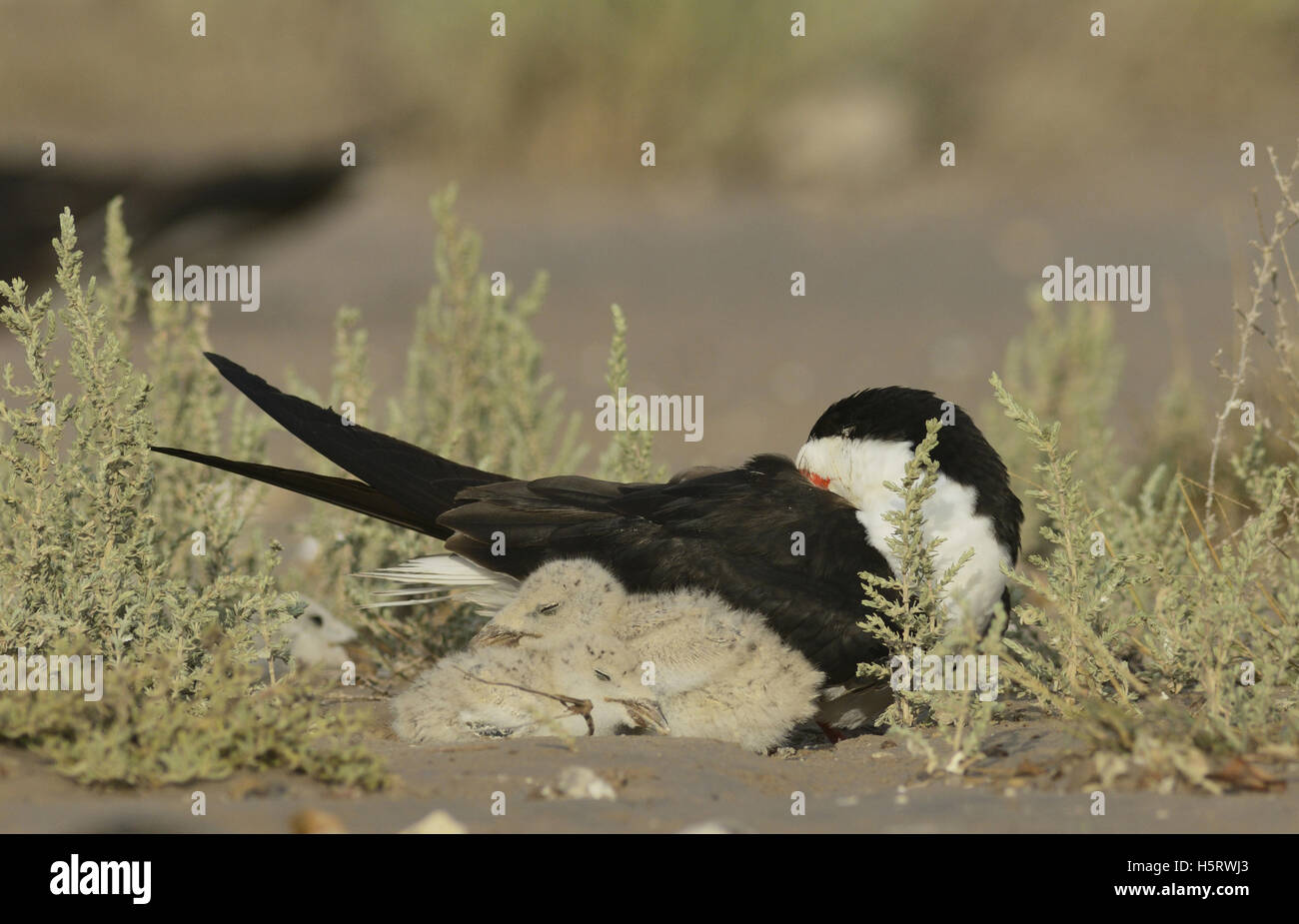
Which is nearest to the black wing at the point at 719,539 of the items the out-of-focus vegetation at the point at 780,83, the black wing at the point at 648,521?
the black wing at the point at 648,521

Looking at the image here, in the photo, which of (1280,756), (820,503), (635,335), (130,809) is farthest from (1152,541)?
(635,335)

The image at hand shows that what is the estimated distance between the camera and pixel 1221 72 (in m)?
15.7

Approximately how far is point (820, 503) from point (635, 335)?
645 centimetres

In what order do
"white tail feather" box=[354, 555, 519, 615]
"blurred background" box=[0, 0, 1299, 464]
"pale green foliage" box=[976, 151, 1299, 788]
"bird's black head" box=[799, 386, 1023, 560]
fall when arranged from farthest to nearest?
"blurred background" box=[0, 0, 1299, 464]
"white tail feather" box=[354, 555, 519, 615]
"bird's black head" box=[799, 386, 1023, 560]
"pale green foliage" box=[976, 151, 1299, 788]

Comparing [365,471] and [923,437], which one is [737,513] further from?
[365,471]

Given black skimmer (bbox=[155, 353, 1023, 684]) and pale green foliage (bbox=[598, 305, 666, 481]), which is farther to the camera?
pale green foliage (bbox=[598, 305, 666, 481])

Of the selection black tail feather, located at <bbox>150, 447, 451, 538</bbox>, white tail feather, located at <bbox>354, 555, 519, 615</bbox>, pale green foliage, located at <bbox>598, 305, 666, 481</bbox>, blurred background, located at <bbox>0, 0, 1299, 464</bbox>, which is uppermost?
blurred background, located at <bbox>0, 0, 1299, 464</bbox>

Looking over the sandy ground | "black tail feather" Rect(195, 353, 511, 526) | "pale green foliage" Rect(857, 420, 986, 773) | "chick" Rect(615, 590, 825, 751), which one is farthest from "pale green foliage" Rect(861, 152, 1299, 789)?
"black tail feather" Rect(195, 353, 511, 526)

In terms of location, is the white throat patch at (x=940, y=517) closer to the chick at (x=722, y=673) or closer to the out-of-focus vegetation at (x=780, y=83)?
the chick at (x=722, y=673)

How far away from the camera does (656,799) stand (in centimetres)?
331

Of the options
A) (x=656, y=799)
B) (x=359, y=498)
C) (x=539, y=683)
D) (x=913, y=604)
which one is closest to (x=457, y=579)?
(x=359, y=498)

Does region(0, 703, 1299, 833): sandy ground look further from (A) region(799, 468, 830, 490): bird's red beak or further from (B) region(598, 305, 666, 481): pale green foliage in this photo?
(B) region(598, 305, 666, 481): pale green foliage

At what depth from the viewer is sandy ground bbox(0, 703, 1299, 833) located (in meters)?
3.02

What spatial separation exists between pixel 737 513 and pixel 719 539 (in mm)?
105
